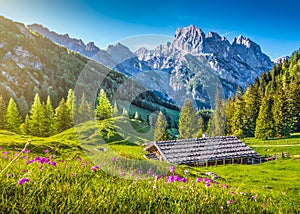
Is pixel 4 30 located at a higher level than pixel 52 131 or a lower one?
higher

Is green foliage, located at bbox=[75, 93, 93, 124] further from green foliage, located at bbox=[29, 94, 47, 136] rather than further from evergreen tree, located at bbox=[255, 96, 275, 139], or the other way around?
evergreen tree, located at bbox=[255, 96, 275, 139]

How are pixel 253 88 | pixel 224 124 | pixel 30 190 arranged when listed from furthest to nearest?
1. pixel 253 88
2. pixel 224 124
3. pixel 30 190

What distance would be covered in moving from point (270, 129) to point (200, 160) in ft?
149

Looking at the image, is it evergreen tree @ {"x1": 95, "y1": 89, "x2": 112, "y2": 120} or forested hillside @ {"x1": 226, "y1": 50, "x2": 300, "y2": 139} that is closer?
evergreen tree @ {"x1": 95, "y1": 89, "x2": 112, "y2": 120}

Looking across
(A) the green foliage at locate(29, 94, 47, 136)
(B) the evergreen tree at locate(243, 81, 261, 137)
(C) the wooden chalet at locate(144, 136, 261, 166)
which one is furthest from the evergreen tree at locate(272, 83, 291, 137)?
(A) the green foliage at locate(29, 94, 47, 136)

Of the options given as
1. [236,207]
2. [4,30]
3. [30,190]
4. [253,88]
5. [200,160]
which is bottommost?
[200,160]

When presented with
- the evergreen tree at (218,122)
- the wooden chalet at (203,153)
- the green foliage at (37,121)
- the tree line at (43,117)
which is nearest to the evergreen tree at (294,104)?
the evergreen tree at (218,122)

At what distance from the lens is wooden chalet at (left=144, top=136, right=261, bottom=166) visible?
4765 centimetres

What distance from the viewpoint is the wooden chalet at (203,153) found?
156 feet

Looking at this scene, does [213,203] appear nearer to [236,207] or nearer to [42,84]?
[236,207]

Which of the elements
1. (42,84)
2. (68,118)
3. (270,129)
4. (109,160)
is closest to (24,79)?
(42,84)

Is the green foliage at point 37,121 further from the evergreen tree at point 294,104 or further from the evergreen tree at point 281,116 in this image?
the evergreen tree at point 294,104

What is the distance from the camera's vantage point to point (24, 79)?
174 metres


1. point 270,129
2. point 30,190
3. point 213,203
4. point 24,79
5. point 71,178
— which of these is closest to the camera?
point 30,190
